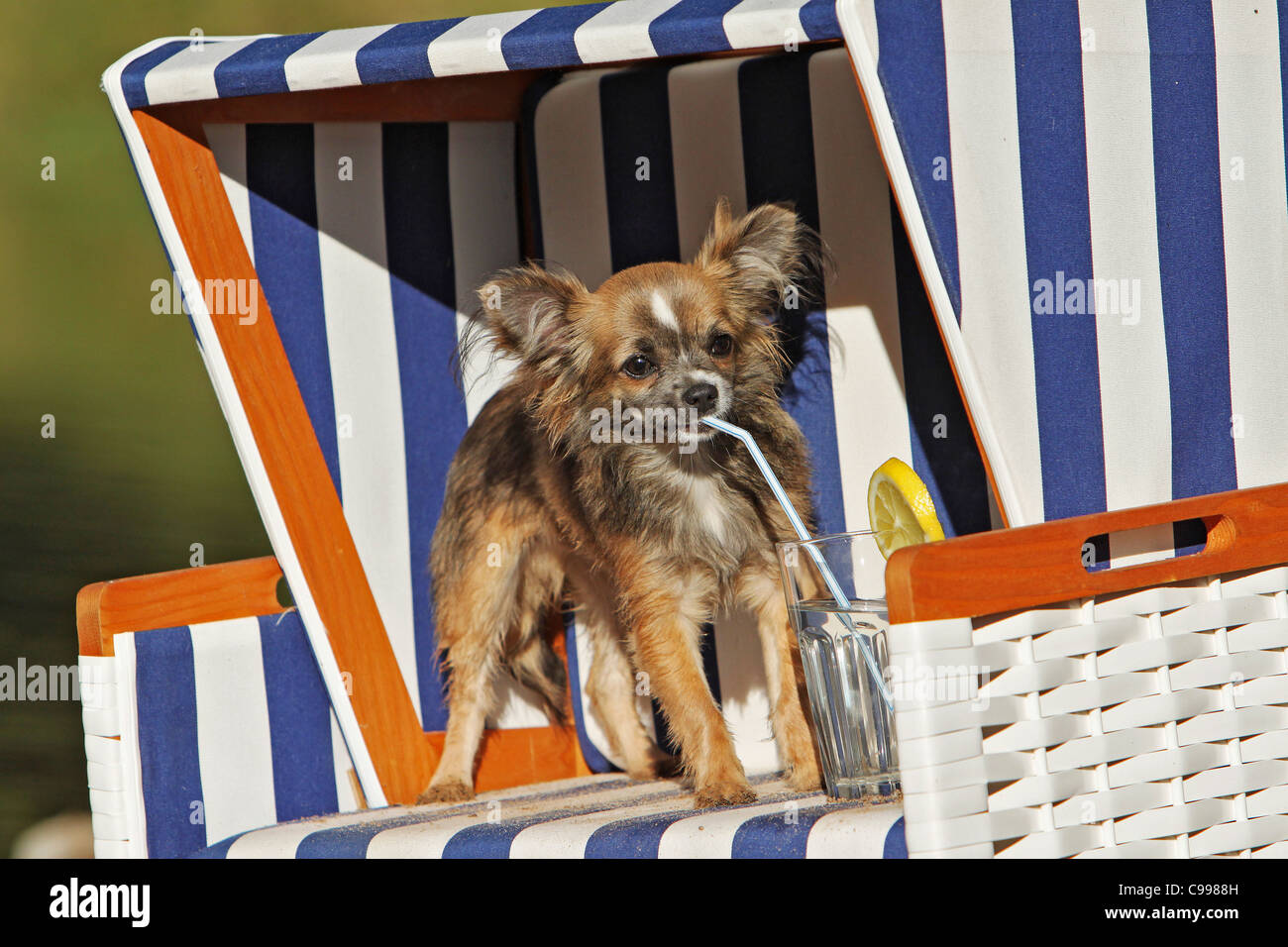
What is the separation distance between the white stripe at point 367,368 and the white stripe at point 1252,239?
77.4 inches

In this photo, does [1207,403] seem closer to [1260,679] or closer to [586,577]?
[1260,679]

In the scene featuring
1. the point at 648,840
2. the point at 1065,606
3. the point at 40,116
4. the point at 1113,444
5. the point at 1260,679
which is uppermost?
the point at 40,116

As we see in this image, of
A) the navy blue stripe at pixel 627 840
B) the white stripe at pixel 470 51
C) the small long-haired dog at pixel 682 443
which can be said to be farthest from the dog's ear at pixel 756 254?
the navy blue stripe at pixel 627 840

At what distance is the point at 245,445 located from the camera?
3.09 meters

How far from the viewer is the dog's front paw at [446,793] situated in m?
3.27

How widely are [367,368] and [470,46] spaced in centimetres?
114

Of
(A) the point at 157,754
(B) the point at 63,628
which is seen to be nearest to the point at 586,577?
(A) the point at 157,754

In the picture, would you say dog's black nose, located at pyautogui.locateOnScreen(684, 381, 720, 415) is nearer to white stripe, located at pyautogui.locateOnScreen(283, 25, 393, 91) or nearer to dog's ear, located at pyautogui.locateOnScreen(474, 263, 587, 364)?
dog's ear, located at pyautogui.locateOnScreen(474, 263, 587, 364)

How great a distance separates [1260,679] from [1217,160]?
926 millimetres

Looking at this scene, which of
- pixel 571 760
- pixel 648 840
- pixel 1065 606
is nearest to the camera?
pixel 1065 606

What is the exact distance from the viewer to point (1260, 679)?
7.99 feet

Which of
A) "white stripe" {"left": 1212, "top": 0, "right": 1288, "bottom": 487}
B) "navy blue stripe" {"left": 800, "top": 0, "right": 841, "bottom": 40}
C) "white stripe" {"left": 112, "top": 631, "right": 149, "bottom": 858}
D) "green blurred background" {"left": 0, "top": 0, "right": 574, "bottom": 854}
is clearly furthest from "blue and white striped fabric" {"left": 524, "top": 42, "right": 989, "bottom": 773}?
"green blurred background" {"left": 0, "top": 0, "right": 574, "bottom": 854}

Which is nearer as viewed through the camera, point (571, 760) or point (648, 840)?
point (648, 840)

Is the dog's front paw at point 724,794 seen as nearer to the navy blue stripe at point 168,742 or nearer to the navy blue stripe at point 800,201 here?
the navy blue stripe at point 800,201
